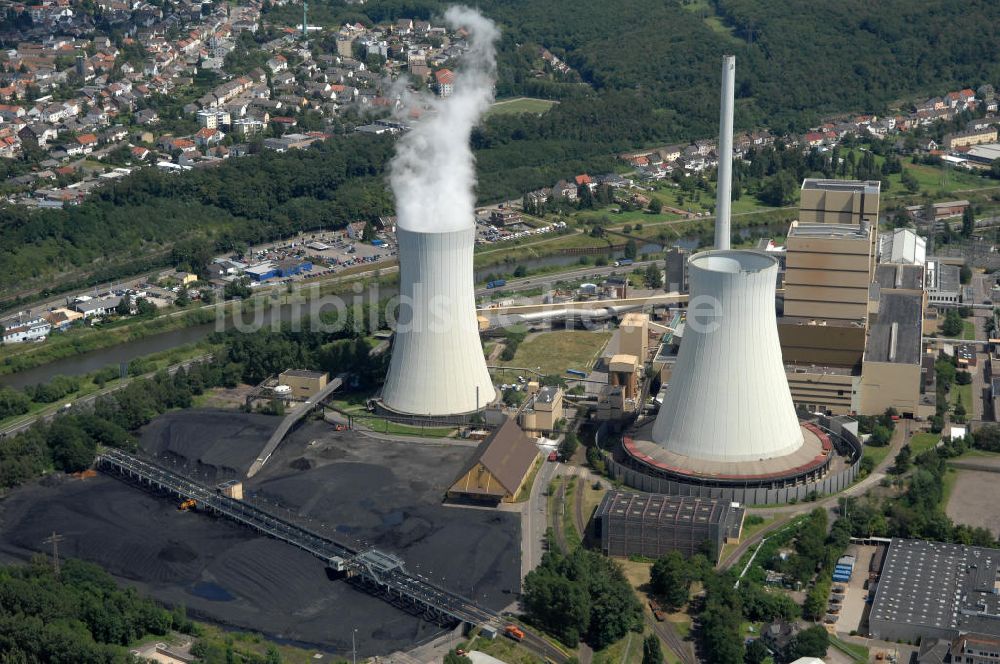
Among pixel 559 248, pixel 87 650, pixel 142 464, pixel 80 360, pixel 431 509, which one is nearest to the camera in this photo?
pixel 87 650

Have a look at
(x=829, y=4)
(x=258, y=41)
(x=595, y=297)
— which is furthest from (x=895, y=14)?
(x=595, y=297)

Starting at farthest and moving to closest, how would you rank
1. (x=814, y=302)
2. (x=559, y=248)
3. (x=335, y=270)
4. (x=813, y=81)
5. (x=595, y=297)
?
(x=813, y=81), (x=559, y=248), (x=335, y=270), (x=595, y=297), (x=814, y=302)

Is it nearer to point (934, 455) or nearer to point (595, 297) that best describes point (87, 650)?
point (934, 455)

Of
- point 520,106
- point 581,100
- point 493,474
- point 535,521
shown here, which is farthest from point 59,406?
point 581,100

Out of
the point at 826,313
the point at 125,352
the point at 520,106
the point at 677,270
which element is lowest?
the point at 125,352

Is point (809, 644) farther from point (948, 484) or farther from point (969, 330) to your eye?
point (969, 330)
